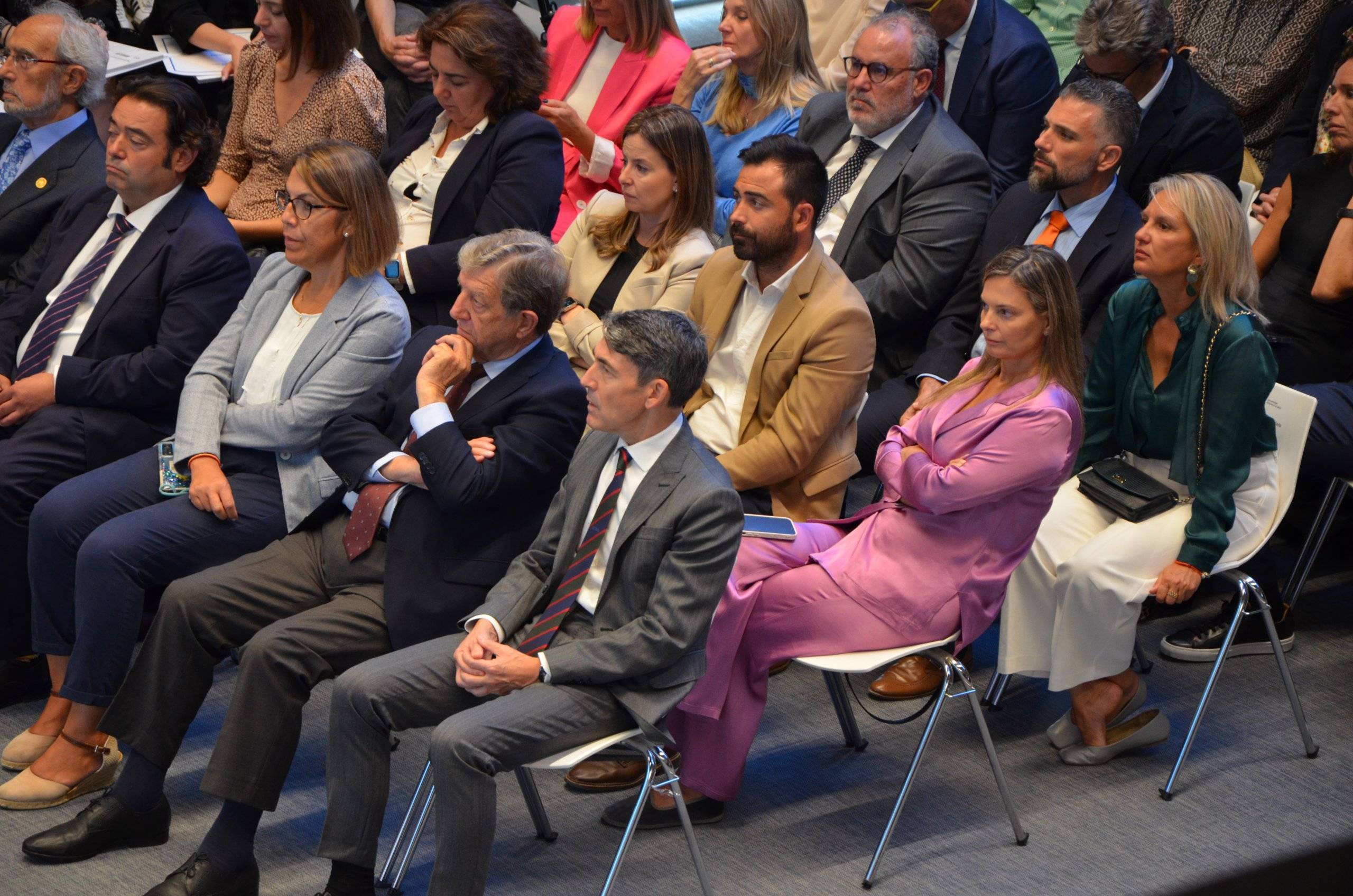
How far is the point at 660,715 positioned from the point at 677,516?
1.29 ft

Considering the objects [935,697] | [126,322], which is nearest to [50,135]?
[126,322]

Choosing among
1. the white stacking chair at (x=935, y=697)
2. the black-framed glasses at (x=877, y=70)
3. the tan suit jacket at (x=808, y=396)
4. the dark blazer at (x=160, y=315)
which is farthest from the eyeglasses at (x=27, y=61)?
the white stacking chair at (x=935, y=697)

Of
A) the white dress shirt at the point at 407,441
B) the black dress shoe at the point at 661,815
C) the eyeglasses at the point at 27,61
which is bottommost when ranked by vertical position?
the black dress shoe at the point at 661,815

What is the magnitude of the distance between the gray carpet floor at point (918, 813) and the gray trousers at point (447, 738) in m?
0.31

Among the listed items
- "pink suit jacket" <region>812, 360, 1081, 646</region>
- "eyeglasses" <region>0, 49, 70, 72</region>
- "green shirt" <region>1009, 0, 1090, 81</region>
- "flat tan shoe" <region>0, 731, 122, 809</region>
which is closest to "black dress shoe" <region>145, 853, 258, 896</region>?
"flat tan shoe" <region>0, 731, 122, 809</region>

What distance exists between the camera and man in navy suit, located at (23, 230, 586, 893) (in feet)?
10.2

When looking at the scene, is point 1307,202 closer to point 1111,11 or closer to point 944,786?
point 1111,11

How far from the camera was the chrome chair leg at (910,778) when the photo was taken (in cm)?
310

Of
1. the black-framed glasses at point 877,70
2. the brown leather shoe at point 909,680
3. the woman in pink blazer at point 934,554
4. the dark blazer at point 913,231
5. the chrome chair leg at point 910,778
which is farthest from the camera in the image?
the black-framed glasses at point 877,70

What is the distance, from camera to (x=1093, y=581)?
3.47m

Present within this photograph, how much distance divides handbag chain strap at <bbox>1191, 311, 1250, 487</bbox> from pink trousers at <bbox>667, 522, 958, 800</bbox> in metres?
0.77

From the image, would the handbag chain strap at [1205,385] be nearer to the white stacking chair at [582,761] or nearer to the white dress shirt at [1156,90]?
the white dress shirt at [1156,90]

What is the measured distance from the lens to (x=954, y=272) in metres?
4.30

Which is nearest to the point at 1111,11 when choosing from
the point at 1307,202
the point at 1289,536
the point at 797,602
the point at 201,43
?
the point at 1307,202
